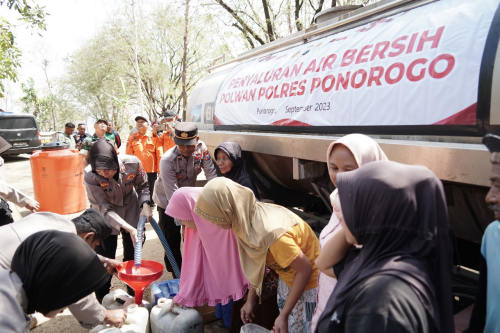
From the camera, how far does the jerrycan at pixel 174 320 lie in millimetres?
2387

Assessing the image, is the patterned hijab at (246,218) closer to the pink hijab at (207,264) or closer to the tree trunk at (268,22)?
the pink hijab at (207,264)

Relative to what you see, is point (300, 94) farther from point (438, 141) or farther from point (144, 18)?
point (144, 18)

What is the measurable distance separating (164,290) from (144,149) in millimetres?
4019

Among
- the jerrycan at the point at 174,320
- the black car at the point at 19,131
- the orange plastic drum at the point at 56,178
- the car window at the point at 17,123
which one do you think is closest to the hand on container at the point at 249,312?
the jerrycan at the point at 174,320

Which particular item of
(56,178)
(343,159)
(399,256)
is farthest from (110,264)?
(56,178)

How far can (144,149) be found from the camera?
641 centimetres

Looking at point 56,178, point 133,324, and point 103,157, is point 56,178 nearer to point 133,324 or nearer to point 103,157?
point 103,157

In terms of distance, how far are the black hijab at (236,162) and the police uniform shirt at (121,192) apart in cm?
83

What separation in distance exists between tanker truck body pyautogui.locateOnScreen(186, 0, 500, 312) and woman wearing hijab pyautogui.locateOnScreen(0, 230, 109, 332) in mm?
1655

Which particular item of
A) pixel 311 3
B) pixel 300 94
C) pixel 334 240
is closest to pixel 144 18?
pixel 311 3

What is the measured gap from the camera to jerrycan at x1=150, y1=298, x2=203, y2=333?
2387mm

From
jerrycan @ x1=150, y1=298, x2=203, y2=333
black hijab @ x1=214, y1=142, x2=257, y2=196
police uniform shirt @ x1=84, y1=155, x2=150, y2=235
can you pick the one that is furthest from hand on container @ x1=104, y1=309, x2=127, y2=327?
black hijab @ x1=214, y1=142, x2=257, y2=196

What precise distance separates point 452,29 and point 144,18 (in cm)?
2296

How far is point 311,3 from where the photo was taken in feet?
36.0
